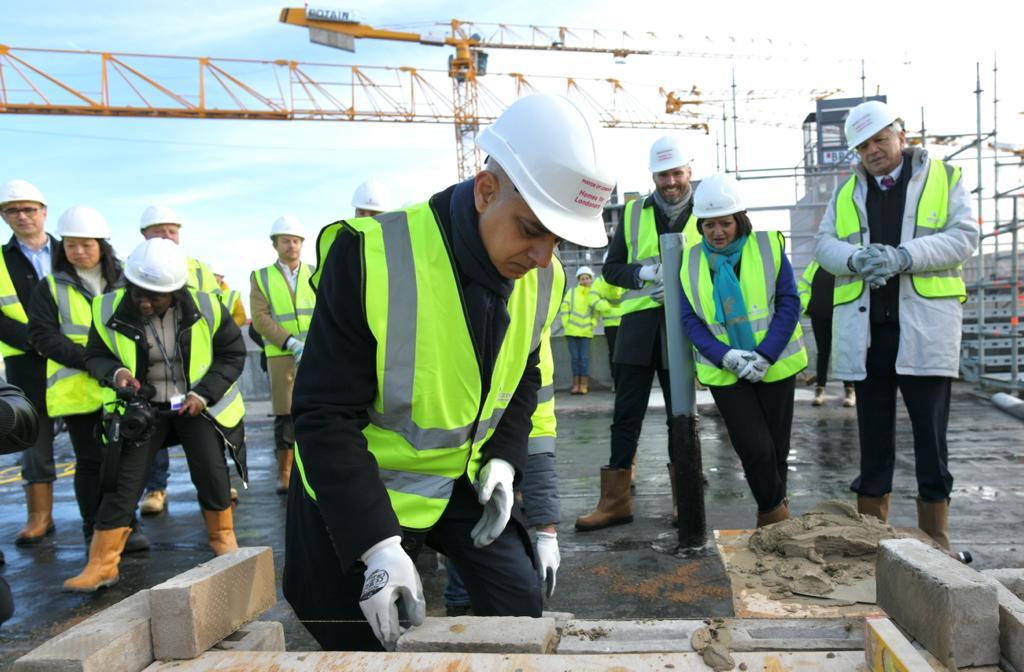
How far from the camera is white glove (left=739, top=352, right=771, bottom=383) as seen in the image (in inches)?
150

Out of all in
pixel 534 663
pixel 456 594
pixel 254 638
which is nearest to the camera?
pixel 534 663

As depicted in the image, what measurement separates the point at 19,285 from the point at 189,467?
1.96 m

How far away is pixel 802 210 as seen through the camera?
11781 mm

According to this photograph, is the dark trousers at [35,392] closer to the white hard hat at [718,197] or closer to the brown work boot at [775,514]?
the white hard hat at [718,197]

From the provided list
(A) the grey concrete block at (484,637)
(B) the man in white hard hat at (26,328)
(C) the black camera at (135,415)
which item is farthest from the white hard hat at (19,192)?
(A) the grey concrete block at (484,637)

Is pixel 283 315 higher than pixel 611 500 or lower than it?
higher

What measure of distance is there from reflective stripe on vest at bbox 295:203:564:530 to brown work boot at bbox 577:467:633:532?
2.55 m

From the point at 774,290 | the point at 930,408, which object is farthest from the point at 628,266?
the point at 930,408

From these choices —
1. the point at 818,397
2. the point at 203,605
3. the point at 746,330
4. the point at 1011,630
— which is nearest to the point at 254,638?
the point at 203,605

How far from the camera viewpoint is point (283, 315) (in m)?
6.03

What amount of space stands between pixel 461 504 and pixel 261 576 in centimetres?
60

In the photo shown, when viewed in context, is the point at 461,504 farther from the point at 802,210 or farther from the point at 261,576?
the point at 802,210

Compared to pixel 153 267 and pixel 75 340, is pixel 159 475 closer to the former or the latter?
pixel 75 340

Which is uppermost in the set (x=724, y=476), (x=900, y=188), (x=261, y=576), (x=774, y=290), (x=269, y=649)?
(x=900, y=188)
